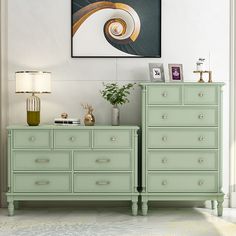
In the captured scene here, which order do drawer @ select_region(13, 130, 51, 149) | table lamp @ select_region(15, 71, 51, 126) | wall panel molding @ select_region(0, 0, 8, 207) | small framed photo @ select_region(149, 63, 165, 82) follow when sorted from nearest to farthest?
1. drawer @ select_region(13, 130, 51, 149)
2. table lamp @ select_region(15, 71, 51, 126)
3. small framed photo @ select_region(149, 63, 165, 82)
4. wall panel molding @ select_region(0, 0, 8, 207)

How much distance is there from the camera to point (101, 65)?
5.37 meters

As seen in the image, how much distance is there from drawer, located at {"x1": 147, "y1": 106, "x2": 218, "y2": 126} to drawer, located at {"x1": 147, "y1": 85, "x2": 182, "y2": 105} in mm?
63

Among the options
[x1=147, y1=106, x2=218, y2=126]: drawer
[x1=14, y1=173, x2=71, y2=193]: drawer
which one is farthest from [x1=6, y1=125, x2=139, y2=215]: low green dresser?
[x1=147, y1=106, x2=218, y2=126]: drawer

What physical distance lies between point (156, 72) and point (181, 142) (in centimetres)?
77

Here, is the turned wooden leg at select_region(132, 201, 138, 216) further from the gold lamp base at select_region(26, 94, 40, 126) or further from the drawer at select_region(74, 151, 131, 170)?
the gold lamp base at select_region(26, 94, 40, 126)

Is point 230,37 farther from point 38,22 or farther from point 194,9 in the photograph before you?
point 38,22

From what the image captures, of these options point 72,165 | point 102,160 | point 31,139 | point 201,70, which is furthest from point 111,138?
point 201,70

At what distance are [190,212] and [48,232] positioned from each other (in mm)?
1553

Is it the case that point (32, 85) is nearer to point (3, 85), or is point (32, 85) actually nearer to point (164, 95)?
point (3, 85)

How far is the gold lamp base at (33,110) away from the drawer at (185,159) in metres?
Answer: 1.14

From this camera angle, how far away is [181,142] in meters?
4.88

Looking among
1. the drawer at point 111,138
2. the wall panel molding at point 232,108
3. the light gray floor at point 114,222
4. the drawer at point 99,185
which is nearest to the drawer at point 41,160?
the drawer at point 99,185

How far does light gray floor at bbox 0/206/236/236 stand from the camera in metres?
4.29

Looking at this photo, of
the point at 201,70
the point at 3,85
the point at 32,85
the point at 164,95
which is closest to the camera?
the point at 164,95
